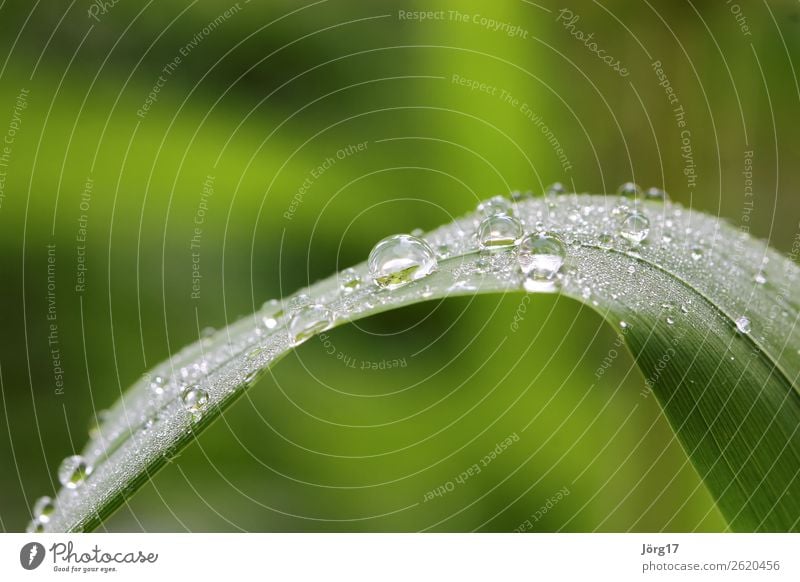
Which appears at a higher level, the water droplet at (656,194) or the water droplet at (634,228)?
the water droplet at (656,194)

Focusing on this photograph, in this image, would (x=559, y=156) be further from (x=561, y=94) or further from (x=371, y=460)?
(x=371, y=460)

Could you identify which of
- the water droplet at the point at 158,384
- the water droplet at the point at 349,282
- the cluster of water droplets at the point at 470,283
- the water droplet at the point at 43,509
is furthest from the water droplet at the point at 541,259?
the water droplet at the point at 43,509

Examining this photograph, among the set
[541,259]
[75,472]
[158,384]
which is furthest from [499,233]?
[75,472]

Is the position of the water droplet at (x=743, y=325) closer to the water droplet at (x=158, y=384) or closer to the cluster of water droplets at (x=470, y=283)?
the cluster of water droplets at (x=470, y=283)

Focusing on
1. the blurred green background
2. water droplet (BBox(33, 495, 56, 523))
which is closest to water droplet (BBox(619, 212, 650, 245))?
the blurred green background

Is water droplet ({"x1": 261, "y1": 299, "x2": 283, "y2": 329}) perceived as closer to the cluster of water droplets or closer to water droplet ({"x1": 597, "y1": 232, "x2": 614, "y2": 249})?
the cluster of water droplets

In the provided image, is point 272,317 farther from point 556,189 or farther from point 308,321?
point 556,189
